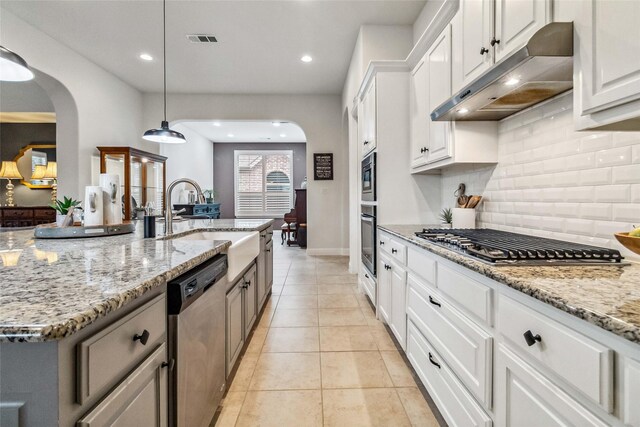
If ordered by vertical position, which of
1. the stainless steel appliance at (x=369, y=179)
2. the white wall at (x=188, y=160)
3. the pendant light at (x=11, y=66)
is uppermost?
the white wall at (x=188, y=160)

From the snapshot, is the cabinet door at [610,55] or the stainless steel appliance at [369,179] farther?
the stainless steel appliance at [369,179]

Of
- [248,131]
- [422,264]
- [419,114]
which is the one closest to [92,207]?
[422,264]

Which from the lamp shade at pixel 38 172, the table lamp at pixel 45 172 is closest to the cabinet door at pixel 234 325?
the table lamp at pixel 45 172

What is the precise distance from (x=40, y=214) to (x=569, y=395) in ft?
23.4

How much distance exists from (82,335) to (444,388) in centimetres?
139

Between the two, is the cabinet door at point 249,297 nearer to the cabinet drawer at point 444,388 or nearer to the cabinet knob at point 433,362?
the cabinet drawer at point 444,388

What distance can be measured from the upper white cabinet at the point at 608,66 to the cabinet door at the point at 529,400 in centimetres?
77

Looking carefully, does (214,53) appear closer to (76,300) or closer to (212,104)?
(212,104)

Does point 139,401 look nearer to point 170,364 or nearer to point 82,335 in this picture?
point 170,364

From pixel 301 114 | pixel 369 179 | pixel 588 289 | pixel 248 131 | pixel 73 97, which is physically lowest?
pixel 588 289

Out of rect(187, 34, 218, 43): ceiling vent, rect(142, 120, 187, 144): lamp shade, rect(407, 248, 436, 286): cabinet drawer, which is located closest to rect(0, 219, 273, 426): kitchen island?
rect(407, 248, 436, 286): cabinet drawer

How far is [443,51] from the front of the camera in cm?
203

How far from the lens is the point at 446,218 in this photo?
2.49 meters

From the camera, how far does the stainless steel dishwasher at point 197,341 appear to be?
102cm
